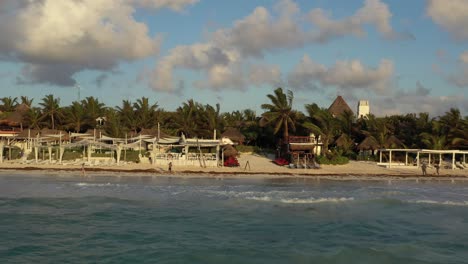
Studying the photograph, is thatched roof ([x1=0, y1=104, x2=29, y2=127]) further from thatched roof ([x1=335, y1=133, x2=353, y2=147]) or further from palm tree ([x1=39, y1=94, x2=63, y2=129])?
thatched roof ([x1=335, y1=133, x2=353, y2=147])

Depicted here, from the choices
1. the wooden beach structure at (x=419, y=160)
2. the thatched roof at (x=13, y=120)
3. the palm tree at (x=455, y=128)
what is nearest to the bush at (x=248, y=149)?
the wooden beach structure at (x=419, y=160)

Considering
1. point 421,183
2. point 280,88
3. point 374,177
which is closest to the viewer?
point 421,183

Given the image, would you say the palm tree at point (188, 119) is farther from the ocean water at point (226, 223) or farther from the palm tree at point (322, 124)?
the ocean water at point (226, 223)

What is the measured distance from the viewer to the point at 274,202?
20.4 meters

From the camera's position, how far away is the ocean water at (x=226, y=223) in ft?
40.4

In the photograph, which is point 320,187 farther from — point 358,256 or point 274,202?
point 358,256

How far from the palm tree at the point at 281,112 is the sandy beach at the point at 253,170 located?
474 centimetres

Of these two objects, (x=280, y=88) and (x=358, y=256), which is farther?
(x=280, y=88)

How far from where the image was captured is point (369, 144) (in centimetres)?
3809

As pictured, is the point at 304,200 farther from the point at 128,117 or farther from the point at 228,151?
the point at 128,117

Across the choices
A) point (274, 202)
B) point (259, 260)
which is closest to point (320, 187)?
point (274, 202)

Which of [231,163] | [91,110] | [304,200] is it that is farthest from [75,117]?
[304,200]

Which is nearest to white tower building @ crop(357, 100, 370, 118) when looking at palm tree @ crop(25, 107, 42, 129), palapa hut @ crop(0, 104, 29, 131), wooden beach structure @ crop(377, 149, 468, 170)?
wooden beach structure @ crop(377, 149, 468, 170)

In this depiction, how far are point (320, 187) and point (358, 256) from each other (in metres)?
13.8
